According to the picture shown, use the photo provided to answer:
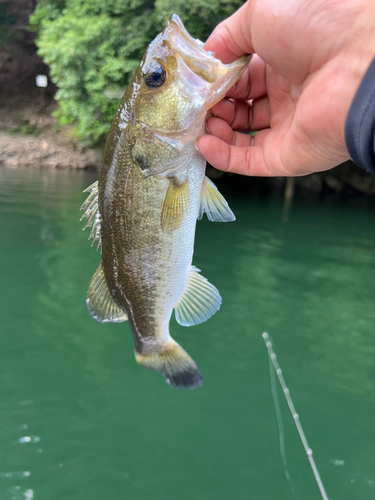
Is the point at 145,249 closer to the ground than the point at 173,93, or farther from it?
closer to the ground

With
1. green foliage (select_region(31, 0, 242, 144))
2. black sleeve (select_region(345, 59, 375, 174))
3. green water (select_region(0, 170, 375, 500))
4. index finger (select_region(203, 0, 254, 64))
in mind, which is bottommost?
green water (select_region(0, 170, 375, 500))

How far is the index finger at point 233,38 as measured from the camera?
1.68 meters

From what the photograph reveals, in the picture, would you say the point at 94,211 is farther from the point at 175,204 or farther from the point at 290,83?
the point at 290,83

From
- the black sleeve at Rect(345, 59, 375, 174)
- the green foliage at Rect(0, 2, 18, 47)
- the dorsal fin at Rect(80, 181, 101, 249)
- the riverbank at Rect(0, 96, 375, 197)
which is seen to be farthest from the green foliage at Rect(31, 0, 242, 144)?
the black sleeve at Rect(345, 59, 375, 174)

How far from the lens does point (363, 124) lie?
1238mm

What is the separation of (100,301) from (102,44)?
42.2 feet

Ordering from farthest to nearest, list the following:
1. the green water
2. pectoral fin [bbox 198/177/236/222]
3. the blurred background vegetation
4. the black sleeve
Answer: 1. the blurred background vegetation
2. the green water
3. pectoral fin [bbox 198/177/236/222]
4. the black sleeve

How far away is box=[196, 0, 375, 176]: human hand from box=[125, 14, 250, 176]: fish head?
0.38 feet

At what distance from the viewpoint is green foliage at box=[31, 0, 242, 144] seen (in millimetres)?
11008

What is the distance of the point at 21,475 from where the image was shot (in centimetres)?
299

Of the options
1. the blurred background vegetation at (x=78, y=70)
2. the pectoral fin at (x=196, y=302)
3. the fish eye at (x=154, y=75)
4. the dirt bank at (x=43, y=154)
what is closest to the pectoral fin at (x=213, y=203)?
the pectoral fin at (x=196, y=302)

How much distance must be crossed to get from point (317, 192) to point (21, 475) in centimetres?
1815

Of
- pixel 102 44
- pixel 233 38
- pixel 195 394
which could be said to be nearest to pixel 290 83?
pixel 233 38

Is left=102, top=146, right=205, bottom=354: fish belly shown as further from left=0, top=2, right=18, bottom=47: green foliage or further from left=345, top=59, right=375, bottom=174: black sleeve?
left=0, top=2, right=18, bottom=47: green foliage
